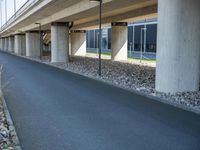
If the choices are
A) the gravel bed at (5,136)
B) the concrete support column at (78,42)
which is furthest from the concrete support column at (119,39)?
→ the gravel bed at (5,136)

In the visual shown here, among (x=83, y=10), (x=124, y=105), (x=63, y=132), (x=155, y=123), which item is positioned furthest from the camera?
(x=83, y=10)

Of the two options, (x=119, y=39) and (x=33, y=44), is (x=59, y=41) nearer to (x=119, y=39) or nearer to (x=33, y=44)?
(x=119, y=39)

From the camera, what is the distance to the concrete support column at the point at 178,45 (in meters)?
13.3

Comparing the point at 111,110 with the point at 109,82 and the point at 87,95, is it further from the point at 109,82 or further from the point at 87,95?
the point at 109,82

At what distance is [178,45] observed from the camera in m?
13.4

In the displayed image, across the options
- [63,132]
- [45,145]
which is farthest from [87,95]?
[45,145]

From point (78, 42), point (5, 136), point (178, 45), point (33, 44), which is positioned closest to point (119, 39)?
point (78, 42)

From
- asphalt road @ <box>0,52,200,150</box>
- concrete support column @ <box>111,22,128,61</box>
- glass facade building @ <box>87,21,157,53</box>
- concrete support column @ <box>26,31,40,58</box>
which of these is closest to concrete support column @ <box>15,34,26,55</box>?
concrete support column @ <box>26,31,40,58</box>

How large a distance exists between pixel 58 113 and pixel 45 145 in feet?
10.2

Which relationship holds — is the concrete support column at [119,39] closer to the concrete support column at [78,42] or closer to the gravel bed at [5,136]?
the concrete support column at [78,42]

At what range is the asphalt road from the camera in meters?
7.09

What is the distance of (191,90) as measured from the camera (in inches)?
545

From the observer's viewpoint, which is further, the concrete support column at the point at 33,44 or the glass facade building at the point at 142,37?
the concrete support column at the point at 33,44

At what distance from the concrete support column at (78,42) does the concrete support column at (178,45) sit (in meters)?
41.9
